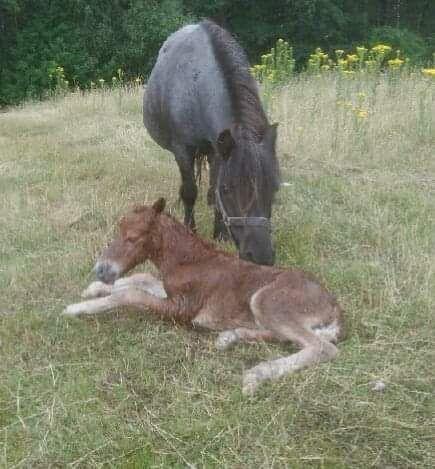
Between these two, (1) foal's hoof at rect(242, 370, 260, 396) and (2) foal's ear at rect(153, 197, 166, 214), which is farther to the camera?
(2) foal's ear at rect(153, 197, 166, 214)

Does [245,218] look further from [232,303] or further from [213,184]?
[213,184]

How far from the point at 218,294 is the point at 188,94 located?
2.29 meters

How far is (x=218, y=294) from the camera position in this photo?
3881mm

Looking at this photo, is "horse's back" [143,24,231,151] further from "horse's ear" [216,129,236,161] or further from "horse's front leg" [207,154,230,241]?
"horse's ear" [216,129,236,161]

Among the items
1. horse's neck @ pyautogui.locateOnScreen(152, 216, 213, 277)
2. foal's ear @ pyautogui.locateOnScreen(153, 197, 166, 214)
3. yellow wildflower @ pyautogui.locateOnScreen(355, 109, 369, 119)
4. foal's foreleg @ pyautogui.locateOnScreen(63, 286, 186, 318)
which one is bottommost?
foal's foreleg @ pyautogui.locateOnScreen(63, 286, 186, 318)

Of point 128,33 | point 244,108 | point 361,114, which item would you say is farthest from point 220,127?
point 128,33

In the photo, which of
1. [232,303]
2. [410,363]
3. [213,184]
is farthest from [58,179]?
[410,363]

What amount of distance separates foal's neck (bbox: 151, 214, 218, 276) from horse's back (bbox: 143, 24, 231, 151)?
1174mm

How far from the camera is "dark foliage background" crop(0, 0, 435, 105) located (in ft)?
66.1

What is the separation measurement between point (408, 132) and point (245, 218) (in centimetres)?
507

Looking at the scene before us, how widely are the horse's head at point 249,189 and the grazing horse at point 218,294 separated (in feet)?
0.77

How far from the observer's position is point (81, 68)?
20.5 metres

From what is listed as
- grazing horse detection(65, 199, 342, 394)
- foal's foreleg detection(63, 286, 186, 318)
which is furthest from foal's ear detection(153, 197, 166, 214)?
foal's foreleg detection(63, 286, 186, 318)

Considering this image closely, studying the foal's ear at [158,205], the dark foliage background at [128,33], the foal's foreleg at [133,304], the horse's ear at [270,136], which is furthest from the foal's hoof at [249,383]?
the dark foliage background at [128,33]
